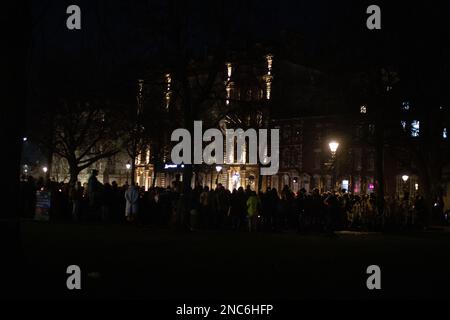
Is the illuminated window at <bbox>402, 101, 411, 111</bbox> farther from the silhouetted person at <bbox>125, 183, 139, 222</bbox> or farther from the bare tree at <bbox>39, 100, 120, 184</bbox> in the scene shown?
the bare tree at <bbox>39, 100, 120, 184</bbox>

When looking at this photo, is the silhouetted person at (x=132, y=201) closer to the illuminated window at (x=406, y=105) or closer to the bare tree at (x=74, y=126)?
the illuminated window at (x=406, y=105)

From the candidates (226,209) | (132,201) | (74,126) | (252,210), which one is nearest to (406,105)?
(226,209)

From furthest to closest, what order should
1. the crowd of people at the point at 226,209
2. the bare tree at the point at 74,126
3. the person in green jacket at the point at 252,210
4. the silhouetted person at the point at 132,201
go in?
the bare tree at the point at 74,126 < the crowd of people at the point at 226,209 < the person in green jacket at the point at 252,210 < the silhouetted person at the point at 132,201

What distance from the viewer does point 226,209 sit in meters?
29.8

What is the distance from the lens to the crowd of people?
2870cm

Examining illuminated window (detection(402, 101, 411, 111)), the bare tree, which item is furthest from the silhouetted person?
the bare tree

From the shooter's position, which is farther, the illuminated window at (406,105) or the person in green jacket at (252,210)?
the illuminated window at (406,105)

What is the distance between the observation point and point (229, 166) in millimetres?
85062

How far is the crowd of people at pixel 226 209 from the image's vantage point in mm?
28703

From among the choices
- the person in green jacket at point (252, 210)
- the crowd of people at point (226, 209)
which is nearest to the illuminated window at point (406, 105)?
the crowd of people at point (226, 209)

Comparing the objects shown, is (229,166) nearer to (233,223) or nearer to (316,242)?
(233,223)
